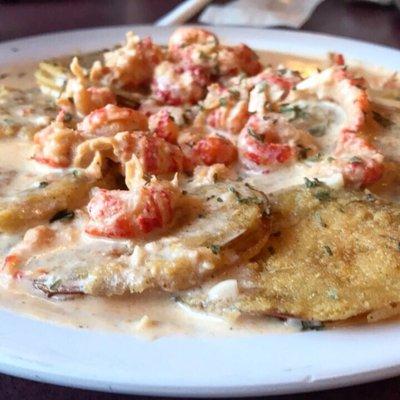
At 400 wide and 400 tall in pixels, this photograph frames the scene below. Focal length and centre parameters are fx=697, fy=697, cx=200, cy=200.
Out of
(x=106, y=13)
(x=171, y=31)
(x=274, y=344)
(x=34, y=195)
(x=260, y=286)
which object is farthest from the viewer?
(x=106, y=13)

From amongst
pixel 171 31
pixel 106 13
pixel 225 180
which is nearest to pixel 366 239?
pixel 225 180

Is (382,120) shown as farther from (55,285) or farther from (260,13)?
(260,13)

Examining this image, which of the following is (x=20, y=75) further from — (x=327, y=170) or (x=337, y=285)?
(x=337, y=285)

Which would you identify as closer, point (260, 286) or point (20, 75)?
point (260, 286)

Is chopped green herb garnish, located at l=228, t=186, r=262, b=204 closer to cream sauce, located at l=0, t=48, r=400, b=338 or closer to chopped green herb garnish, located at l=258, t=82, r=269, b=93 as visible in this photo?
cream sauce, located at l=0, t=48, r=400, b=338

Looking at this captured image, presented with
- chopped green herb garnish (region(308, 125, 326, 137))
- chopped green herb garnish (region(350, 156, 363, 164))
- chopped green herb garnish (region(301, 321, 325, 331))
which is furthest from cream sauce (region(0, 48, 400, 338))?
chopped green herb garnish (region(308, 125, 326, 137))

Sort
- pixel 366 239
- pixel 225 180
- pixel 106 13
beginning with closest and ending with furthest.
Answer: pixel 366 239 < pixel 225 180 < pixel 106 13
